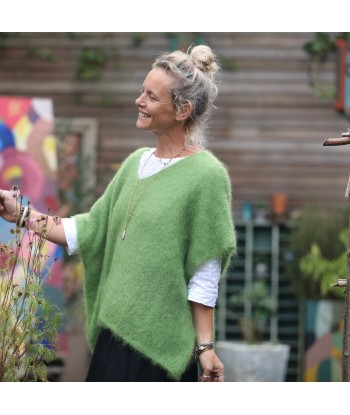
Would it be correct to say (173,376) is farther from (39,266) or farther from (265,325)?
(265,325)

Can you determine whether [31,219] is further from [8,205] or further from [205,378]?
[205,378]

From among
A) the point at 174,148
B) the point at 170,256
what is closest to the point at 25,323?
the point at 170,256

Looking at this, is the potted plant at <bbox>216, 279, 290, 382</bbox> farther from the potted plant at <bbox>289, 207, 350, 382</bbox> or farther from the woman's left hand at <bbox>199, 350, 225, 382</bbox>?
the woman's left hand at <bbox>199, 350, 225, 382</bbox>

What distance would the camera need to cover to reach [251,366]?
22.4 feet

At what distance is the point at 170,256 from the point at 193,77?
0.50 meters

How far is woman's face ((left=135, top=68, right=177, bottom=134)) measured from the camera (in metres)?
2.78

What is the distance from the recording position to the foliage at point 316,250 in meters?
6.96

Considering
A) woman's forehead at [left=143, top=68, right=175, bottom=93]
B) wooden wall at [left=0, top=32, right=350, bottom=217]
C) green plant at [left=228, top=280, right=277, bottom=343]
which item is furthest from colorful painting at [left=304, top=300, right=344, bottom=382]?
woman's forehead at [left=143, top=68, right=175, bottom=93]

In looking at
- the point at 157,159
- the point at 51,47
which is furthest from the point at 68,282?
the point at 157,159

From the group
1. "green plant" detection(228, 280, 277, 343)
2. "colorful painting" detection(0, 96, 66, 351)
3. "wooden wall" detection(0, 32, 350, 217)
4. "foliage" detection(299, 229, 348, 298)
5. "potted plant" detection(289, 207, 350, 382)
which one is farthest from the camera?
"wooden wall" detection(0, 32, 350, 217)

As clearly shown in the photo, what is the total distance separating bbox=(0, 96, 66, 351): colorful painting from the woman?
11.1 ft

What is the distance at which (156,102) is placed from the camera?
2787mm

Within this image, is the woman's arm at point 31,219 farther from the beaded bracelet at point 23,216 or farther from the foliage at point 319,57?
the foliage at point 319,57

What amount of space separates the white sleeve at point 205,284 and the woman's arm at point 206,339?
3 cm
